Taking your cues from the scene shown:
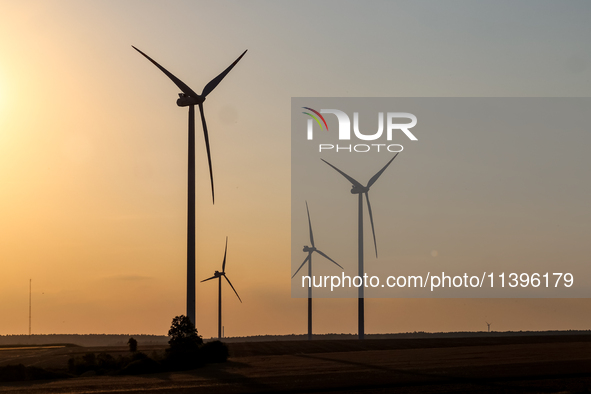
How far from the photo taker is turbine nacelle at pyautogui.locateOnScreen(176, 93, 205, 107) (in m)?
59.6

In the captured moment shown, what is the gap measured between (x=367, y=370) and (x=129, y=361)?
16.2 m

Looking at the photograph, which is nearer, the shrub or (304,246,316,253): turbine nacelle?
the shrub

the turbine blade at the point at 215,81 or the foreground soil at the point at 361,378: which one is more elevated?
the turbine blade at the point at 215,81

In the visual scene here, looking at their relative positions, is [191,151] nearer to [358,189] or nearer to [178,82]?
[178,82]

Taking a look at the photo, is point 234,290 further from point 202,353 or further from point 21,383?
point 21,383

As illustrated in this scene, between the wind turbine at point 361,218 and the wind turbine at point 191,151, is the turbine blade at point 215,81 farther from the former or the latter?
the wind turbine at point 361,218

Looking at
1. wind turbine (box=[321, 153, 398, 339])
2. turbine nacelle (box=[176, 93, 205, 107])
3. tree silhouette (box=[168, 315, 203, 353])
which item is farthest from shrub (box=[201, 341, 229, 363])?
wind turbine (box=[321, 153, 398, 339])

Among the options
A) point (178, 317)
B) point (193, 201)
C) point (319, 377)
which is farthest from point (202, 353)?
point (319, 377)

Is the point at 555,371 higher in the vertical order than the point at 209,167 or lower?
lower

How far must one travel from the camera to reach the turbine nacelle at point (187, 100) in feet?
195

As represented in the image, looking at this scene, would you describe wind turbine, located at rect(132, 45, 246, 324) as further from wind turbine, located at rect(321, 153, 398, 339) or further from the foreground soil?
wind turbine, located at rect(321, 153, 398, 339)

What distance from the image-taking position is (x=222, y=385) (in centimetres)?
3450

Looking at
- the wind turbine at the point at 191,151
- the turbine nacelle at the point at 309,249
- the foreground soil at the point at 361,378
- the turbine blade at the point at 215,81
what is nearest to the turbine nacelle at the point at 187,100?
the wind turbine at the point at 191,151

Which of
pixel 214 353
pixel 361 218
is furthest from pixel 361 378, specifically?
pixel 361 218
